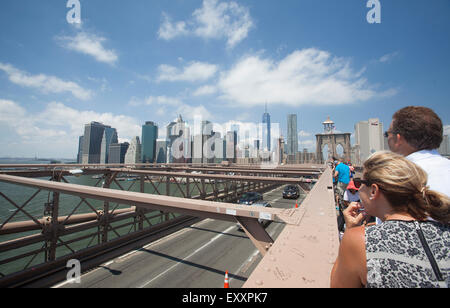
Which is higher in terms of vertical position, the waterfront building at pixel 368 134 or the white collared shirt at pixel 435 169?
the waterfront building at pixel 368 134

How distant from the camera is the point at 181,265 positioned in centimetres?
982

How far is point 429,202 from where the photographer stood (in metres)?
1.20

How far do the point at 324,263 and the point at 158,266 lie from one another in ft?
33.6

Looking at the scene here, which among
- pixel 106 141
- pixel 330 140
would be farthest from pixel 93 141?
pixel 330 140

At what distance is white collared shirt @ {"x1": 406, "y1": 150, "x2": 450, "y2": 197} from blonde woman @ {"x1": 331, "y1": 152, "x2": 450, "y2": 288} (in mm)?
638

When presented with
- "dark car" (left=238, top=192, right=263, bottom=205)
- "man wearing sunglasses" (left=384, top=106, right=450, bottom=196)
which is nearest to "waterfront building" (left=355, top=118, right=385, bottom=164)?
"dark car" (left=238, top=192, right=263, bottom=205)

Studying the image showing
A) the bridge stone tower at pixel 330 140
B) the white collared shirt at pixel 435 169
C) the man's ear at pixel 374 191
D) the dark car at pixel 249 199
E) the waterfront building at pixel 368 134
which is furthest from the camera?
the waterfront building at pixel 368 134

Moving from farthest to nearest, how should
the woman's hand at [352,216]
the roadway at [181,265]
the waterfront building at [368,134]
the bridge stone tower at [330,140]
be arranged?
the waterfront building at [368,134] < the bridge stone tower at [330,140] < the roadway at [181,265] < the woman's hand at [352,216]

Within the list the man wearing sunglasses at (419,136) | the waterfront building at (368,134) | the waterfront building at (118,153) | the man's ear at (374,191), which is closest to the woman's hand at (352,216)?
the man's ear at (374,191)

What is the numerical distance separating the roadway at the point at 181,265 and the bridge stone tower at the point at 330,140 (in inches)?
2332

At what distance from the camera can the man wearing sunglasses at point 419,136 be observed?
73.2 inches

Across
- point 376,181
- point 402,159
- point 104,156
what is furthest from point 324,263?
point 104,156

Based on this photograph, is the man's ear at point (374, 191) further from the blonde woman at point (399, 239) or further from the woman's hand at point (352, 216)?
the woman's hand at point (352, 216)
